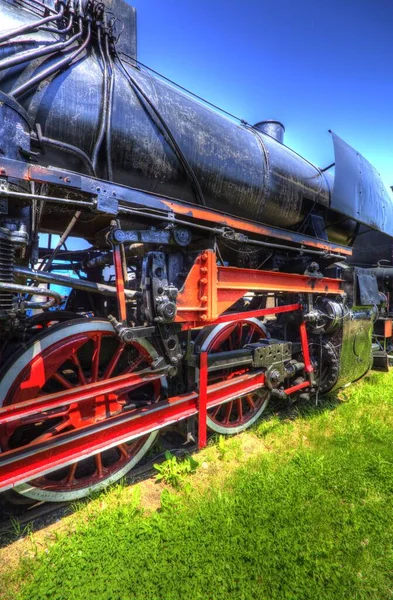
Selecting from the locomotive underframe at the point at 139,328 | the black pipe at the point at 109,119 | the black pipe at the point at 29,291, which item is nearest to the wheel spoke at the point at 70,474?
the locomotive underframe at the point at 139,328

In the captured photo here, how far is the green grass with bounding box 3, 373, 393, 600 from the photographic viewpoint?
5.27ft

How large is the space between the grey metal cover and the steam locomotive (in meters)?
0.03

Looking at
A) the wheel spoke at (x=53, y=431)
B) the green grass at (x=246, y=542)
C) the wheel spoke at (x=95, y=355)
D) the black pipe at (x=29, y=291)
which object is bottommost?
the green grass at (x=246, y=542)

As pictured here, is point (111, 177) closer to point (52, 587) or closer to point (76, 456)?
point (76, 456)

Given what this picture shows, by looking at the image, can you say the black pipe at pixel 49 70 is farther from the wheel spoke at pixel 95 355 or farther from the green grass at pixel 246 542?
the green grass at pixel 246 542

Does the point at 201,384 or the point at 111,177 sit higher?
the point at 111,177

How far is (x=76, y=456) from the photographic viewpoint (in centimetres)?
191

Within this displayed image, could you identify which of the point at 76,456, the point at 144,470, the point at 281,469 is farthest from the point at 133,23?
the point at 281,469

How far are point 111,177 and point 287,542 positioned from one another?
257 centimetres

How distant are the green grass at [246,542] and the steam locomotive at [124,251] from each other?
1.40 feet

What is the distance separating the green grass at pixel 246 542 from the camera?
161 centimetres

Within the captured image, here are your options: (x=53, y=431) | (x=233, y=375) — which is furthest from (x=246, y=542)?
(x=233, y=375)

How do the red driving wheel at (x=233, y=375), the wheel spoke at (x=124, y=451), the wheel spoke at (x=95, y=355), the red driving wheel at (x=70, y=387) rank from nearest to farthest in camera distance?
the red driving wheel at (x=70, y=387), the wheel spoke at (x=95, y=355), the wheel spoke at (x=124, y=451), the red driving wheel at (x=233, y=375)

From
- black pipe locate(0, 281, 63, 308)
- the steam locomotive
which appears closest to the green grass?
the steam locomotive
